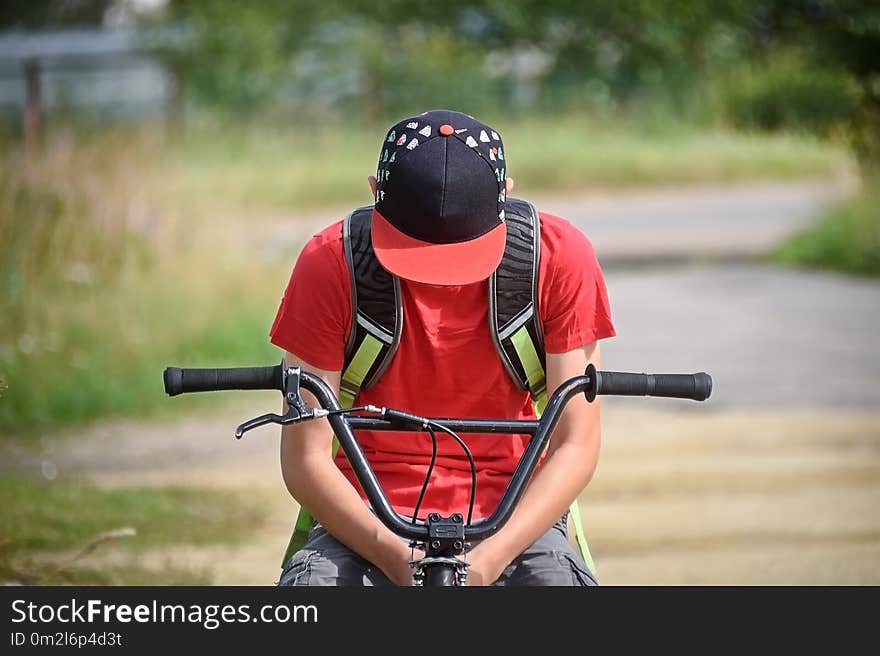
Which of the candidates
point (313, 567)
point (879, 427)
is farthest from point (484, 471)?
point (879, 427)

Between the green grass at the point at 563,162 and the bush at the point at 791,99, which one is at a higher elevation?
the bush at the point at 791,99

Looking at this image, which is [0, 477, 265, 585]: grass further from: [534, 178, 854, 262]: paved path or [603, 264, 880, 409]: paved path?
[534, 178, 854, 262]: paved path

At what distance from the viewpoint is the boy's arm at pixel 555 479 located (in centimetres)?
288

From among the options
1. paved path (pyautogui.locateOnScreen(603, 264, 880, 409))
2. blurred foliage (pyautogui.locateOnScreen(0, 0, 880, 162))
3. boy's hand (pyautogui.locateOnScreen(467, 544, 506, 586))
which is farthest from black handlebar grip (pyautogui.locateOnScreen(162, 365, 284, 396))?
blurred foliage (pyautogui.locateOnScreen(0, 0, 880, 162))

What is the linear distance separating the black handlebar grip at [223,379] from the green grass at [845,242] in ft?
36.0

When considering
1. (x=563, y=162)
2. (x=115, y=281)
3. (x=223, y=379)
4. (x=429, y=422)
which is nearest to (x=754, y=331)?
(x=115, y=281)

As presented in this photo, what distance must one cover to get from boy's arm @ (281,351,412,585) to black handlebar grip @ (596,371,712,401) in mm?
541

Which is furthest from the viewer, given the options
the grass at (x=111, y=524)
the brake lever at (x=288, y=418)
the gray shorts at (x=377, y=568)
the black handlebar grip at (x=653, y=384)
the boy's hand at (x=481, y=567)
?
the grass at (x=111, y=524)

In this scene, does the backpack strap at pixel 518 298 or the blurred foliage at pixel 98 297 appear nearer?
the backpack strap at pixel 518 298

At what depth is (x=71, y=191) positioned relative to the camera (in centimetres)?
1030

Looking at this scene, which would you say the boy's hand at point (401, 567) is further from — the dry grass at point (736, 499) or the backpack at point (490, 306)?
the dry grass at point (736, 499)

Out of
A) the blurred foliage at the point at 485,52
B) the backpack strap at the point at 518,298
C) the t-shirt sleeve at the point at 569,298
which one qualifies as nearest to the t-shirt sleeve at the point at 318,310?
the backpack strap at the point at 518,298

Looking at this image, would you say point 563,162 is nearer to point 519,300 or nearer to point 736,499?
point 736,499

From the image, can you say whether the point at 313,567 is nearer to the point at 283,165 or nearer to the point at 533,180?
the point at 533,180
